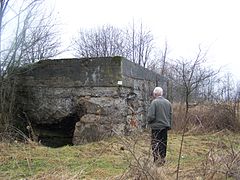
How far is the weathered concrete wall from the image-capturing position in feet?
31.1

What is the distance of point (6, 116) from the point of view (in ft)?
32.0

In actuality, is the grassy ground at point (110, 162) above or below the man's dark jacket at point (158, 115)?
below

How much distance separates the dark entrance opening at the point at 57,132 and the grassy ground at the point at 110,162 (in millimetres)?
1791

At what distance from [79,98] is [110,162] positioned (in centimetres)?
318

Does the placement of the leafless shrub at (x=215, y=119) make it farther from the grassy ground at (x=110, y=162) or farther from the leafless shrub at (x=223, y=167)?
the leafless shrub at (x=223, y=167)

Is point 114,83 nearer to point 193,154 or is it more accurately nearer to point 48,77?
point 48,77

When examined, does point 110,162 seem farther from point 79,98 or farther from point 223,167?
point 79,98

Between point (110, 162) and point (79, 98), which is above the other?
point (79, 98)

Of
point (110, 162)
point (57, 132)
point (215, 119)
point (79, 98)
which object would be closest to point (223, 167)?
point (110, 162)

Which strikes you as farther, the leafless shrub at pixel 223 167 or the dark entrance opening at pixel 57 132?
the dark entrance opening at pixel 57 132

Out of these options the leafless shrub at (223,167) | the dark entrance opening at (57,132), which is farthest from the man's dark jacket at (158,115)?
the dark entrance opening at (57,132)

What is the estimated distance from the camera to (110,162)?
273 inches

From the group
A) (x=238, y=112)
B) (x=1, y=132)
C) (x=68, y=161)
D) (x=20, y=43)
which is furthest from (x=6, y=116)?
(x=238, y=112)

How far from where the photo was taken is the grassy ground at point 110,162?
487cm
